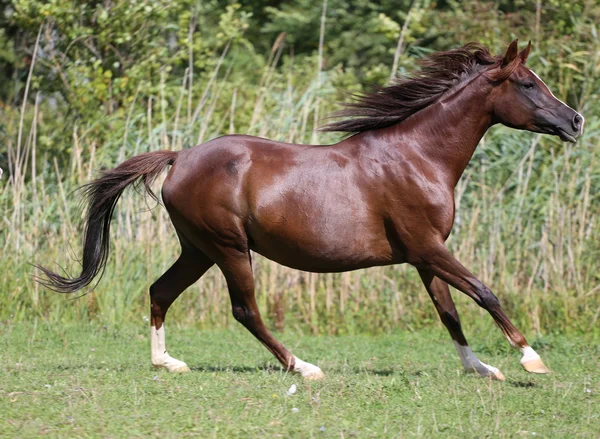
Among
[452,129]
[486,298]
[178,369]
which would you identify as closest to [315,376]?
[178,369]

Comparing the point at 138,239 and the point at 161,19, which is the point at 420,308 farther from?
the point at 161,19

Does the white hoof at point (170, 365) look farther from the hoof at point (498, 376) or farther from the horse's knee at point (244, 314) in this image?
the hoof at point (498, 376)

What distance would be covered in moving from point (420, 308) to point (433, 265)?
3.32 m

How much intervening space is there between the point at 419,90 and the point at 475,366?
6.37 feet

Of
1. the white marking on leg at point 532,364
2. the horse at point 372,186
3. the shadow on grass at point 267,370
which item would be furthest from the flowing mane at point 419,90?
the white marking on leg at point 532,364

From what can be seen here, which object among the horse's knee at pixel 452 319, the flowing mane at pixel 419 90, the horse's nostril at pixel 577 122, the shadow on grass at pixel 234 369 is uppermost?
the flowing mane at pixel 419 90

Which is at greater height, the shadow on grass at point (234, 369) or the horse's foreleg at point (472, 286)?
the horse's foreleg at point (472, 286)

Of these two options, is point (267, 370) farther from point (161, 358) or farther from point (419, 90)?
point (419, 90)

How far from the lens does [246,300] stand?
652cm

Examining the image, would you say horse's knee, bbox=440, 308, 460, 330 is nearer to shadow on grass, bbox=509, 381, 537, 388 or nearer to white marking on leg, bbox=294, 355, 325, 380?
shadow on grass, bbox=509, 381, 537, 388

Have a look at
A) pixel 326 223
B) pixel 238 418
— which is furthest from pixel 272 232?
pixel 238 418

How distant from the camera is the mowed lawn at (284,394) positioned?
463 centimetres

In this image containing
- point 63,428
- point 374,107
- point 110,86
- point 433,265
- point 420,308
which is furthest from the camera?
point 110,86

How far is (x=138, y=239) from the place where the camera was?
9609 mm
